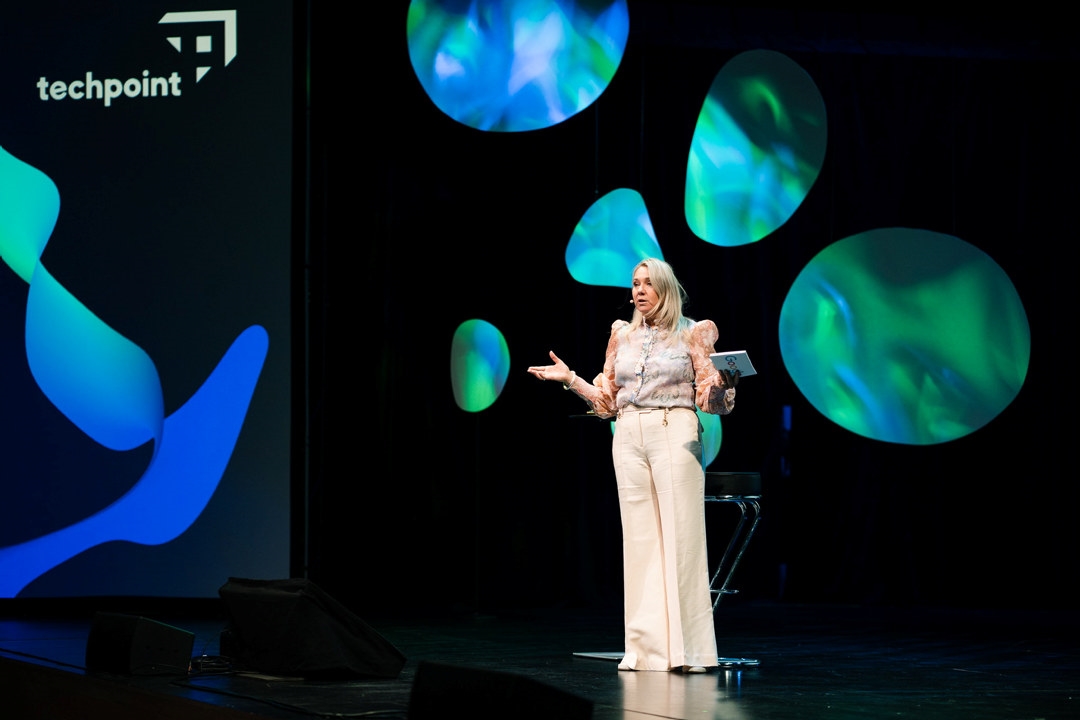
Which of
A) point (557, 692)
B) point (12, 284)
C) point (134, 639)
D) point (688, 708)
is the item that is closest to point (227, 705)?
point (134, 639)

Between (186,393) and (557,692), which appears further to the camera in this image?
(186,393)

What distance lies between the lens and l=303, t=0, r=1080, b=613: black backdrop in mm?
6926

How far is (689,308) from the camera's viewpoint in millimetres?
7188

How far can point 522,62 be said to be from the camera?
22.5 ft

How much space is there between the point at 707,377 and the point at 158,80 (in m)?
3.46

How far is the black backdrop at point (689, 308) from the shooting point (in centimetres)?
693

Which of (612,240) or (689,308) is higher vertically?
(612,240)

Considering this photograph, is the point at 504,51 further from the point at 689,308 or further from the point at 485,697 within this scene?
the point at 485,697

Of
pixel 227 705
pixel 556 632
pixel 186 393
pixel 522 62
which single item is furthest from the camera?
pixel 522 62

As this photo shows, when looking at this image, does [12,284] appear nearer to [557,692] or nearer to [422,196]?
[422,196]

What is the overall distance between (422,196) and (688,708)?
4.02 meters

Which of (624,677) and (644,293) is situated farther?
(644,293)

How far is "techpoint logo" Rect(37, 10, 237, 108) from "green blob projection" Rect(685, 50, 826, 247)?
2.46 m

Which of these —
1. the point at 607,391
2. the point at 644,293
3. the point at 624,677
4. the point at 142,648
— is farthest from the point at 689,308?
the point at 142,648
